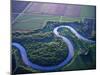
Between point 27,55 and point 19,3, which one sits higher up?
point 19,3

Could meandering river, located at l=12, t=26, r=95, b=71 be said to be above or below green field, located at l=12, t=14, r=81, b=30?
below

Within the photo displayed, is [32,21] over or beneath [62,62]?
over

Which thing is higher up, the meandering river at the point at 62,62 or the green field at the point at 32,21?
the green field at the point at 32,21

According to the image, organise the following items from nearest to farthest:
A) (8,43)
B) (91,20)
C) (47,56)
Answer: (8,43), (47,56), (91,20)

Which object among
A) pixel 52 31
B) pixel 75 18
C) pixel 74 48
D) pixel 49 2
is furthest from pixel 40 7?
pixel 74 48

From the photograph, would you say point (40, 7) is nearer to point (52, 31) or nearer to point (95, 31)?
point (52, 31)

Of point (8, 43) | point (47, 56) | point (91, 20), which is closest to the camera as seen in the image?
point (8, 43)

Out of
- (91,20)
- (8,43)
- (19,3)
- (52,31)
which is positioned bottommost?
(8,43)

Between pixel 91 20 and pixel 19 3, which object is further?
pixel 91 20

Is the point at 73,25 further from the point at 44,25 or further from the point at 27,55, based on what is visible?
the point at 27,55
